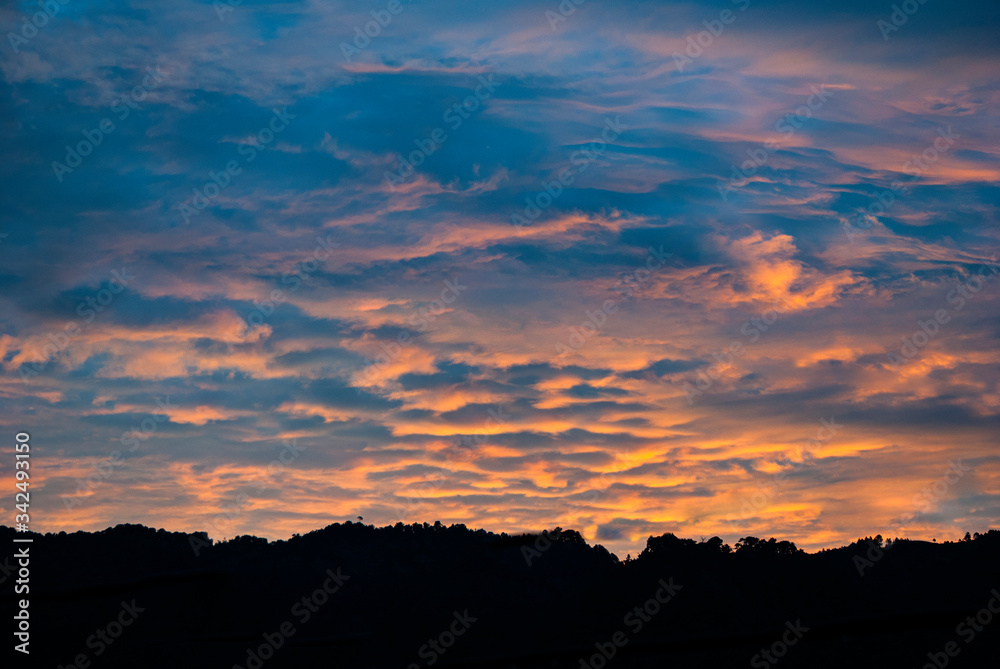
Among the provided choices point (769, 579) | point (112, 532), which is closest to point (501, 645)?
point (769, 579)

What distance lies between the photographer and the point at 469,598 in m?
29.1

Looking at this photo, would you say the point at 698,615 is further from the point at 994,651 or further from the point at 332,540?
the point at 332,540


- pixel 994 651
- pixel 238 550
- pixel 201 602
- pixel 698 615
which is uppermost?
pixel 238 550

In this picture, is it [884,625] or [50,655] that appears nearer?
[884,625]

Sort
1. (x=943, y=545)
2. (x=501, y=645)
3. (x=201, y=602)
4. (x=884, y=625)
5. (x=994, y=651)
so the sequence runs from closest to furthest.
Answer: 1. (x=884, y=625)
2. (x=994, y=651)
3. (x=501, y=645)
4. (x=201, y=602)
5. (x=943, y=545)

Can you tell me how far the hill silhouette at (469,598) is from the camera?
2394 cm

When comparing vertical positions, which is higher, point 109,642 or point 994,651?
point 109,642

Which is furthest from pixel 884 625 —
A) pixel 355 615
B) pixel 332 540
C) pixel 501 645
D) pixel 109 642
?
pixel 332 540

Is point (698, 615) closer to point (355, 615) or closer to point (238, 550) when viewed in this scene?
point (355, 615)

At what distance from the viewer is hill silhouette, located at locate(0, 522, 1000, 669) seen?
23.9m

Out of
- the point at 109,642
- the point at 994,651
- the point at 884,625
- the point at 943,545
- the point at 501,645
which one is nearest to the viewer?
the point at 884,625

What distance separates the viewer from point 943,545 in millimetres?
32719

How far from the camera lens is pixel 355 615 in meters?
29.8

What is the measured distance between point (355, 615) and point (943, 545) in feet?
78.4
